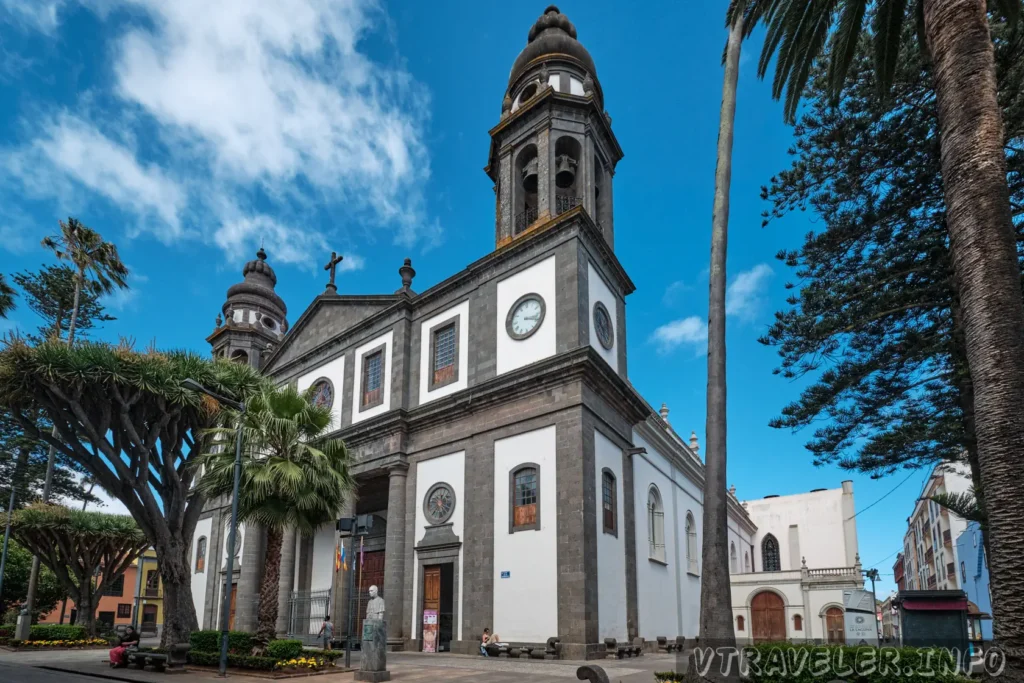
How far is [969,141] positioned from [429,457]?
1856cm

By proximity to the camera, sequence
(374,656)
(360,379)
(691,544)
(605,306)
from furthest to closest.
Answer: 1. (691,544)
2. (360,379)
3. (605,306)
4. (374,656)

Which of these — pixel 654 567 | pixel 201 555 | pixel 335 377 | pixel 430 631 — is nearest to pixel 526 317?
pixel 654 567

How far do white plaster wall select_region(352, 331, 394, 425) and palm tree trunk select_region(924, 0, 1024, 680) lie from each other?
20370 millimetres

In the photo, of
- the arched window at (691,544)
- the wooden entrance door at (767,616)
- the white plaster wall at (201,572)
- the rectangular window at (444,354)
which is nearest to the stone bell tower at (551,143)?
the rectangular window at (444,354)

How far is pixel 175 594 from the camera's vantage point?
19.5 meters

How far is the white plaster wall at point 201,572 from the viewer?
3484 cm

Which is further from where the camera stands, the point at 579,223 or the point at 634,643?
the point at 579,223

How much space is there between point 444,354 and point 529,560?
867cm

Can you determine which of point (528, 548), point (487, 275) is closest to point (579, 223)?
point (487, 275)

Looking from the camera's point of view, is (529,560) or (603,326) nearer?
(529,560)

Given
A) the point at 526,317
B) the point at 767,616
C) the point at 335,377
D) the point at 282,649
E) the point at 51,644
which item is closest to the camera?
the point at 282,649

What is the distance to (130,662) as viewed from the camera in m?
16.8

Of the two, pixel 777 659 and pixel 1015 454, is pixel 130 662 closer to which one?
pixel 777 659

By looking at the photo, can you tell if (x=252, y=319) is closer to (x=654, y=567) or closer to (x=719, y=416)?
(x=654, y=567)
